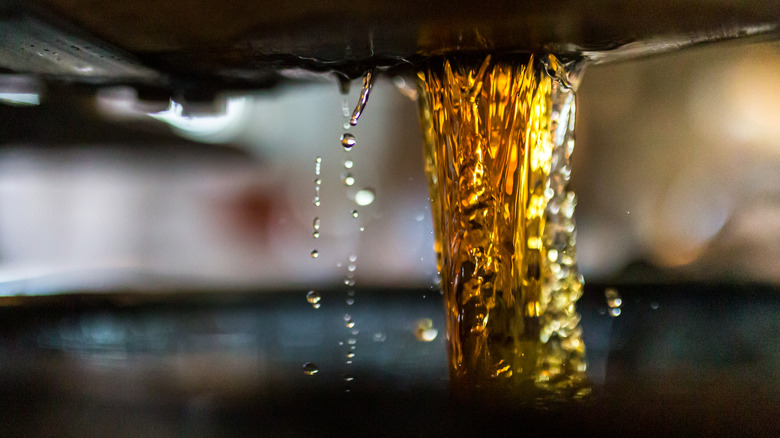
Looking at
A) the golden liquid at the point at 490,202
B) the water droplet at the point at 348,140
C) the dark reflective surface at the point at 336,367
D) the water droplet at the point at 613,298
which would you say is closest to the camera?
the dark reflective surface at the point at 336,367

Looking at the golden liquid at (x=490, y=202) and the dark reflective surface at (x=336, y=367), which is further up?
the golden liquid at (x=490, y=202)

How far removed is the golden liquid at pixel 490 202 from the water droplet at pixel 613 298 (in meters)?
0.33

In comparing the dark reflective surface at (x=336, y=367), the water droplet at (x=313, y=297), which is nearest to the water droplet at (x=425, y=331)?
the dark reflective surface at (x=336, y=367)

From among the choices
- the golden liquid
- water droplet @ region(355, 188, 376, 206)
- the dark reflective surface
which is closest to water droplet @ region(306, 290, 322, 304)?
the dark reflective surface

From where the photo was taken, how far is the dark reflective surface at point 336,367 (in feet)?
1.66

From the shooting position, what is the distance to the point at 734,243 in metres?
1.01

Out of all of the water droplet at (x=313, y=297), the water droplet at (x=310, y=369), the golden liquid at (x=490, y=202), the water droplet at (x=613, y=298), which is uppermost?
the golden liquid at (x=490, y=202)

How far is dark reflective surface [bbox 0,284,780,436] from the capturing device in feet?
1.66

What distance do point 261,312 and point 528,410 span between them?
0.57 metres

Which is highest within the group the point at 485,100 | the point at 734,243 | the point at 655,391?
the point at 485,100

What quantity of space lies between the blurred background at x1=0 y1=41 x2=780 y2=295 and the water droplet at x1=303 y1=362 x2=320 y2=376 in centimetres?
31

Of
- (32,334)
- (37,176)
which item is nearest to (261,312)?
(32,334)

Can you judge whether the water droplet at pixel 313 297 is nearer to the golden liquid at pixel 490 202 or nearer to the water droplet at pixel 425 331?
the water droplet at pixel 425 331

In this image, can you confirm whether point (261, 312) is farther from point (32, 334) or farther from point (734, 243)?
point (734, 243)
